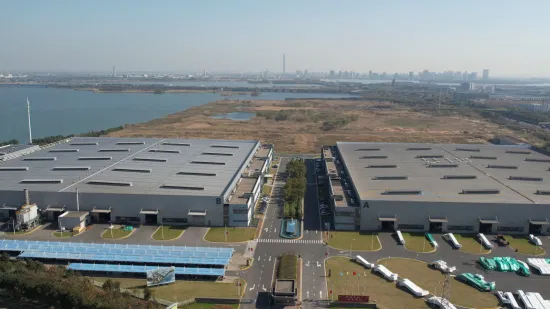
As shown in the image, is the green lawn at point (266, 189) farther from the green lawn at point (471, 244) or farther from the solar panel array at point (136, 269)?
the green lawn at point (471, 244)

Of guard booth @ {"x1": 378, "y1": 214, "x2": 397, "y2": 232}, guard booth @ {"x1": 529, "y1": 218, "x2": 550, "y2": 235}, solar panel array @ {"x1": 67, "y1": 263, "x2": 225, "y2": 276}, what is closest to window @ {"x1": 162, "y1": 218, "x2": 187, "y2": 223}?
solar panel array @ {"x1": 67, "y1": 263, "x2": 225, "y2": 276}

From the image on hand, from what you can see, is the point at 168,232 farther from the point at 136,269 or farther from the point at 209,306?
the point at 209,306

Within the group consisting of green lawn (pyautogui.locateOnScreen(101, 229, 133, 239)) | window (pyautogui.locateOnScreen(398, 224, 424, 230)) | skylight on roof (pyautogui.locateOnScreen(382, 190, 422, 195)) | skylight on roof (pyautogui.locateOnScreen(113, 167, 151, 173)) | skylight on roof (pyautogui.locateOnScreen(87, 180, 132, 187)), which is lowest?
green lawn (pyautogui.locateOnScreen(101, 229, 133, 239))

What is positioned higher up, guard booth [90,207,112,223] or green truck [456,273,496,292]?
guard booth [90,207,112,223]

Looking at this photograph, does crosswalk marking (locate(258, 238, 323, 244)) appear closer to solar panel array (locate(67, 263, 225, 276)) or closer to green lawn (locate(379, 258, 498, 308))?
green lawn (locate(379, 258, 498, 308))

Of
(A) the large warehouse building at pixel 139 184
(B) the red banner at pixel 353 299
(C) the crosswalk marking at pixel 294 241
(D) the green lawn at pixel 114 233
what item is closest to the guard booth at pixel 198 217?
(A) the large warehouse building at pixel 139 184

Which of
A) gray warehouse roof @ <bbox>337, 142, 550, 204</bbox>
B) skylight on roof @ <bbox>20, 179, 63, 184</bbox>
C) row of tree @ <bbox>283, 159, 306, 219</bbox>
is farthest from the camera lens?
skylight on roof @ <bbox>20, 179, 63, 184</bbox>

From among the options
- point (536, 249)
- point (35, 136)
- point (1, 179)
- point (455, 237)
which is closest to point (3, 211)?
point (1, 179)
